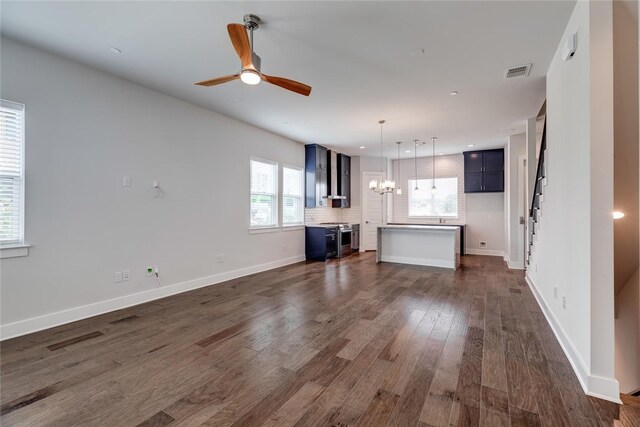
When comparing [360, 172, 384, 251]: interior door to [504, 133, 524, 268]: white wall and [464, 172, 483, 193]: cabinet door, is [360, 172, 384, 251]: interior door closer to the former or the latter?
[464, 172, 483, 193]: cabinet door

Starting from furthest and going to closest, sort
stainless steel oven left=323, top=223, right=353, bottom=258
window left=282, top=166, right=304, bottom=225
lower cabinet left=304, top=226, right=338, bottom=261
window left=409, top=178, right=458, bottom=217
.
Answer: window left=409, top=178, right=458, bottom=217
stainless steel oven left=323, top=223, right=353, bottom=258
lower cabinet left=304, top=226, right=338, bottom=261
window left=282, top=166, right=304, bottom=225

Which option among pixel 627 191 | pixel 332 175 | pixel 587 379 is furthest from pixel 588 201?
pixel 332 175

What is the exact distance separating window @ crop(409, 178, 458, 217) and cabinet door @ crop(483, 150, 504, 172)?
95 cm

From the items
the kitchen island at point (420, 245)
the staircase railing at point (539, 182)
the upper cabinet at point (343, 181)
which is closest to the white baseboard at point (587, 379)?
the staircase railing at point (539, 182)

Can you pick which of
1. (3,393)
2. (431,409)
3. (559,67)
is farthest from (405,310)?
(3,393)

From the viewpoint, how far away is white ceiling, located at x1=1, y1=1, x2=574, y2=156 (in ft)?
7.97

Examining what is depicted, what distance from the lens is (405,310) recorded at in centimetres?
352

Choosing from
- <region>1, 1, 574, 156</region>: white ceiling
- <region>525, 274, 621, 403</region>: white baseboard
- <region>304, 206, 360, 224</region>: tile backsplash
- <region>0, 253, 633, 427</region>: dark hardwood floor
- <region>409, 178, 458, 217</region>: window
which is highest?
<region>1, 1, 574, 156</region>: white ceiling

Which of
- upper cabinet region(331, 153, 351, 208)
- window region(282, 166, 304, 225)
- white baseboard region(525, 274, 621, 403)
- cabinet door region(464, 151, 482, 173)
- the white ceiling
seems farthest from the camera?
upper cabinet region(331, 153, 351, 208)

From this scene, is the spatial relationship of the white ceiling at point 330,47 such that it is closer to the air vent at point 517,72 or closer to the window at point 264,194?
the air vent at point 517,72

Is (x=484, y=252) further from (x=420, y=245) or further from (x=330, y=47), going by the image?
(x=330, y=47)

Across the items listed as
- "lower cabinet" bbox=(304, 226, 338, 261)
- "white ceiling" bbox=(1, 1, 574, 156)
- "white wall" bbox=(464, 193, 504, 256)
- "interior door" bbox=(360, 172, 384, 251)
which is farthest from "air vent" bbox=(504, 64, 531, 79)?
"interior door" bbox=(360, 172, 384, 251)

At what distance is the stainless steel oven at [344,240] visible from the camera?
750 centimetres

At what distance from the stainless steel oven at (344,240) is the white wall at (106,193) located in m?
3.02
